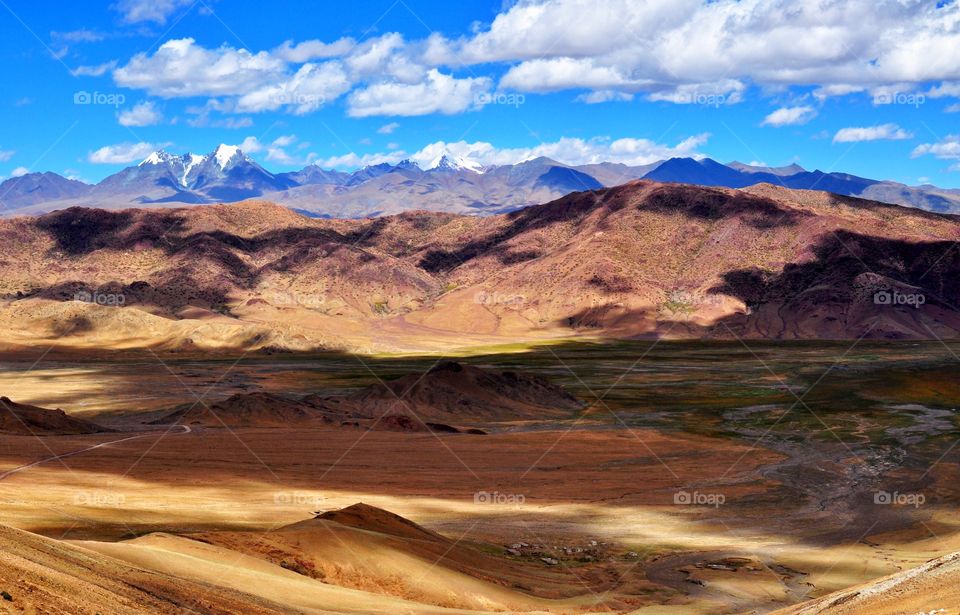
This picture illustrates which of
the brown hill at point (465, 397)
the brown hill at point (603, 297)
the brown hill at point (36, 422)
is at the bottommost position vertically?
the brown hill at point (36, 422)

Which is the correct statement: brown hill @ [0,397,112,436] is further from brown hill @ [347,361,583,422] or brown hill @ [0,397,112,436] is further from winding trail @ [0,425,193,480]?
brown hill @ [347,361,583,422]

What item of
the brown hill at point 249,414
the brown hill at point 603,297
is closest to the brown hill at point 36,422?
the brown hill at point 249,414

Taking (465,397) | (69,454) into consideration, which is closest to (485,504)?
(69,454)

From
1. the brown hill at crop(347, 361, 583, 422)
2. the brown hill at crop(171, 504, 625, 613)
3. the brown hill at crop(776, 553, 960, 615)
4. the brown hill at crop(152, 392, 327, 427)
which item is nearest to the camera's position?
the brown hill at crop(776, 553, 960, 615)

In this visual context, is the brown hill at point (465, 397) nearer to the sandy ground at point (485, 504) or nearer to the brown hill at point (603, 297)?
the sandy ground at point (485, 504)

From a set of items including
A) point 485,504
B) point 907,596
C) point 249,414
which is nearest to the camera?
point 907,596

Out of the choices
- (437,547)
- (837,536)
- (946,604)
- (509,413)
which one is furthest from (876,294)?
(946,604)

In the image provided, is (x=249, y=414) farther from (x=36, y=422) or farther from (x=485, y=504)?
(x=485, y=504)

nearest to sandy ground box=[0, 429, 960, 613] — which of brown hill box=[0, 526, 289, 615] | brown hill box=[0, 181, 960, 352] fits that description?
brown hill box=[0, 526, 289, 615]
